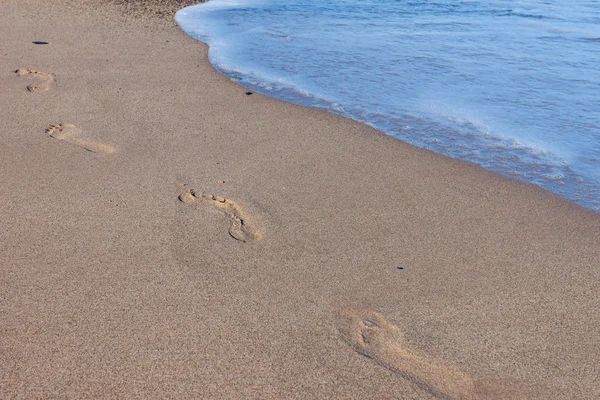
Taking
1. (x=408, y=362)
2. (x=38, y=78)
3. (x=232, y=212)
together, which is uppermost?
(x=38, y=78)

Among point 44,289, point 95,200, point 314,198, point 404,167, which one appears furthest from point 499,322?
point 95,200

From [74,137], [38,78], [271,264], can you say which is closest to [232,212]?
[271,264]

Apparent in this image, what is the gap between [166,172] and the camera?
156 inches

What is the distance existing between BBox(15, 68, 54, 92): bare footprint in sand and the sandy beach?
0.19 metres

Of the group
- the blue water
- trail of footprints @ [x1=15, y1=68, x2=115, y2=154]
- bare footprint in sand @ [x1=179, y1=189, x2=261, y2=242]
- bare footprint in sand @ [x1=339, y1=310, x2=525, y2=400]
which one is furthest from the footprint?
bare footprint in sand @ [x1=339, y1=310, x2=525, y2=400]

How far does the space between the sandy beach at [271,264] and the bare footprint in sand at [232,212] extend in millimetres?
15

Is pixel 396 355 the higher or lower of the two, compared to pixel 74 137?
lower

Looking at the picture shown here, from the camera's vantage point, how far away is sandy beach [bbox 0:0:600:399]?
95.1 inches

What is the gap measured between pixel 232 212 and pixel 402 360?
4.77ft

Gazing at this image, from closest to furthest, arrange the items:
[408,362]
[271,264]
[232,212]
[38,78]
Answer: [408,362], [271,264], [232,212], [38,78]

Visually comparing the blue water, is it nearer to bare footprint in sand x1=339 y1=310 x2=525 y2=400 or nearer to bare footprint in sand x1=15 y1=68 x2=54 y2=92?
bare footprint in sand x1=15 y1=68 x2=54 y2=92

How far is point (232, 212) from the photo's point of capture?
3543 mm

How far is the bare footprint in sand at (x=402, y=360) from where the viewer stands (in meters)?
2.38

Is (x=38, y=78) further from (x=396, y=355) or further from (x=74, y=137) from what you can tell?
(x=396, y=355)
